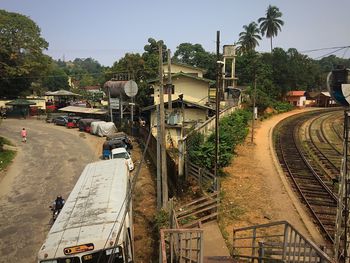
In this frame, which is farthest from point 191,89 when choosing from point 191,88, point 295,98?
point 295,98

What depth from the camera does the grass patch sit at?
28625 mm

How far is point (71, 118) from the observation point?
164 ft

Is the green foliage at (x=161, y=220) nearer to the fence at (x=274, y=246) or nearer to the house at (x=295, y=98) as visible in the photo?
the fence at (x=274, y=246)

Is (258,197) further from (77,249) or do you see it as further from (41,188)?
(41,188)

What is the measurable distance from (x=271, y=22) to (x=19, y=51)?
61.8 metres

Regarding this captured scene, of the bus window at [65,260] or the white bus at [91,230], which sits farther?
the white bus at [91,230]

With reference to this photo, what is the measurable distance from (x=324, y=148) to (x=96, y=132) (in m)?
27.4

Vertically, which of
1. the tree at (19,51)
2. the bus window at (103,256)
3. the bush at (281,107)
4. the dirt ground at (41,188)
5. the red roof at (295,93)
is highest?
the tree at (19,51)

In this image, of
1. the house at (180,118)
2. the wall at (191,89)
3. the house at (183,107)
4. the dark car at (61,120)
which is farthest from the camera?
the dark car at (61,120)

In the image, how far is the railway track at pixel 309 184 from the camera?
577 inches

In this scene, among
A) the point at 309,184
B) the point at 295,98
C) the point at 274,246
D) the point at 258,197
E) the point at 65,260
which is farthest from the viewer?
the point at 295,98

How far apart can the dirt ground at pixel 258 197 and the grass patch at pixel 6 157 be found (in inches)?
781

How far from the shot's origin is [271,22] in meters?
85.0

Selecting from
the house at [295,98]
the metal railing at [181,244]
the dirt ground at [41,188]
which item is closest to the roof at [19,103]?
the dirt ground at [41,188]
